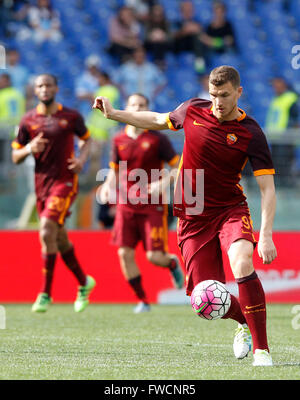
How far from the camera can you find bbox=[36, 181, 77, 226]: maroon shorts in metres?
9.61

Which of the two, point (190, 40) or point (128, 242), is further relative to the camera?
point (190, 40)

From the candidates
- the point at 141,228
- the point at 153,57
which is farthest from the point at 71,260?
the point at 153,57

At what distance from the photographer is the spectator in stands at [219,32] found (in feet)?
58.4

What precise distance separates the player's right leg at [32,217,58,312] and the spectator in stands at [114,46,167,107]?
22.5 feet

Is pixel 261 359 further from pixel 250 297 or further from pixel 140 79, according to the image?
pixel 140 79

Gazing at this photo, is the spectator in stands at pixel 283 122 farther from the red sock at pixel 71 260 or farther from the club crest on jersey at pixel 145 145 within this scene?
the red sock at pixel 71 260

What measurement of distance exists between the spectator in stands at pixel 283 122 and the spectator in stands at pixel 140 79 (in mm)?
2253

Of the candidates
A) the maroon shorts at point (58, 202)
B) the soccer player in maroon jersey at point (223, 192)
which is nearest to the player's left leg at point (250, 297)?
Answer: the soccer player in maroon jersey at point (223, 192)

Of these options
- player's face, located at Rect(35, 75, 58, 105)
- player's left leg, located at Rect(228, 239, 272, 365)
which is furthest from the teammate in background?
player's left leg, located at Rect(228, 239, 272, 365)

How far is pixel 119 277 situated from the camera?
11.7 meters

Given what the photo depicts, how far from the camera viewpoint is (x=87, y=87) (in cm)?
1592

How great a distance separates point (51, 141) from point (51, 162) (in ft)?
0.80

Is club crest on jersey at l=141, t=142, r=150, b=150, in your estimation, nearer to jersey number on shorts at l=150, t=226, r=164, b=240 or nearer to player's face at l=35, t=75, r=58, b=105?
jersey number on shorts at l=150, t=226, r=164, b=240
